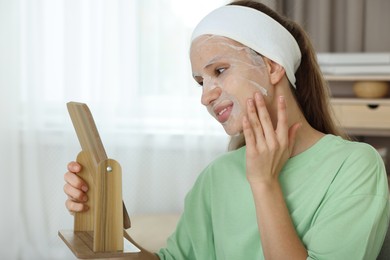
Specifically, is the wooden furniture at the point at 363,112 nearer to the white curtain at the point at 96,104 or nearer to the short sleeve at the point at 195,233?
the white curtain at the point at 96,104

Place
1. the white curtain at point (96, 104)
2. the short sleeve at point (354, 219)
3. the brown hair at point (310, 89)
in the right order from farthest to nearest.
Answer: the white curtain at point (96, 104), the brown hair at point (310, 89), the short sleeve at point (354, 219)

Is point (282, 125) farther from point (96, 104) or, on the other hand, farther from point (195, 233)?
point (96, 104)

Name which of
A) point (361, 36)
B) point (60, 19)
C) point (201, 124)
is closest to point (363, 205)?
point (361, 36)

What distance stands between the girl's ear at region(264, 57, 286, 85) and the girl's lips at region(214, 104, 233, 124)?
10 cm

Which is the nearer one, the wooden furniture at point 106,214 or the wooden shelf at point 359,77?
the wooden furniture at point 106,214

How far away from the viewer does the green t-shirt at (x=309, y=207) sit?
1211 mm

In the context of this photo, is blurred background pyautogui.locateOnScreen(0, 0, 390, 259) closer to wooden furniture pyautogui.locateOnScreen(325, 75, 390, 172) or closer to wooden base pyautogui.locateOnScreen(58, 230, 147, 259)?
wooden furniture pyautogui.locateOnScreen(325, 75, 390, 172)

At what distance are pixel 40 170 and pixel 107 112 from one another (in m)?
0.43

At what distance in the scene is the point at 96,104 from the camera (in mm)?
3410

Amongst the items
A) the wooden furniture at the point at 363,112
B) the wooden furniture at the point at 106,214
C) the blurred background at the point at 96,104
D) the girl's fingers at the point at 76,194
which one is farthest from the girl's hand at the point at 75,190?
the blurred background at the point at 96,104

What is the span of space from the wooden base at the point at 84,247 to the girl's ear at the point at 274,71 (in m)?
0.44

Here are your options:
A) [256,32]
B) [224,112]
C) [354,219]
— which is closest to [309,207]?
[354,219]

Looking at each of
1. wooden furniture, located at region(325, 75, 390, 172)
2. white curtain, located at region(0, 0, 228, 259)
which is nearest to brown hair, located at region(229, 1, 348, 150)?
wooden furniture, located at region(325, 75, 390, 172)

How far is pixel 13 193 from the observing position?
136 inches
